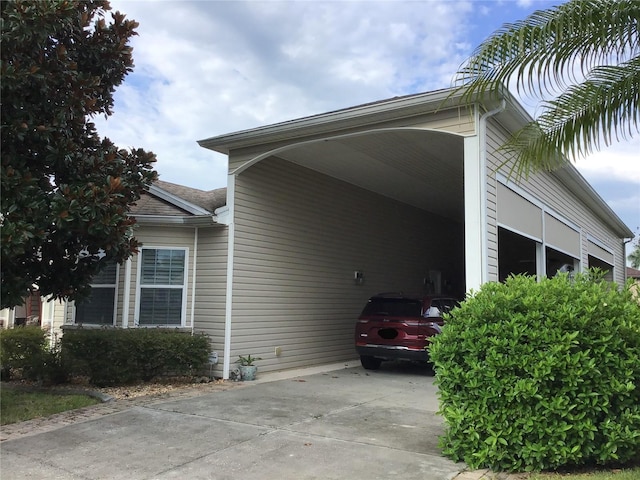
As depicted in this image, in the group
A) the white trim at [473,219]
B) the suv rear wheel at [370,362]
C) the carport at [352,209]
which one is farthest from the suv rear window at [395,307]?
the white trim at [473,219]

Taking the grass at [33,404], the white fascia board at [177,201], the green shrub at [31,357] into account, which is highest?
the white fascia board at [177,201]

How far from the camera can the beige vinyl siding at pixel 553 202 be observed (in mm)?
7840

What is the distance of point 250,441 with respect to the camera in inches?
222

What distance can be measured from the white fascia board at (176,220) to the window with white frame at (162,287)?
509mm

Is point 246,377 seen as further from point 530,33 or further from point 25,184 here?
point 530,33

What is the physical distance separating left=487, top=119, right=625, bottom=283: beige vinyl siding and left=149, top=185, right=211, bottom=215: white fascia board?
16.7ft

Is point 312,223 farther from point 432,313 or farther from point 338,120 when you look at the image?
point 338,120

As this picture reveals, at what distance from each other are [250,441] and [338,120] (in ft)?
16.9

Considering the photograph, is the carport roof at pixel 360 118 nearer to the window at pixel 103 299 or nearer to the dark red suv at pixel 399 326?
the window at pixel 103 299

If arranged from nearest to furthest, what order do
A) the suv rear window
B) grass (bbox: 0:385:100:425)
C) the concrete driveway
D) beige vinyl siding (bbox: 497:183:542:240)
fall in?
the concrete driveway < grass (bbox: 0:385:100:425) < beige vinyl siding (bbox: 497:183:542:240) < the suv rear window

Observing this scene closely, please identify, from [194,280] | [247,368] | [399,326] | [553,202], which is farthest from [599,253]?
[194,280]

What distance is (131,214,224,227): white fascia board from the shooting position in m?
9.62

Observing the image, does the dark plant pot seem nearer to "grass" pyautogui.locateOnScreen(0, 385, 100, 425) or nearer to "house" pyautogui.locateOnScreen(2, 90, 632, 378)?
"house" pyautogui.locateOnScreen(2, 90, 632, 378)

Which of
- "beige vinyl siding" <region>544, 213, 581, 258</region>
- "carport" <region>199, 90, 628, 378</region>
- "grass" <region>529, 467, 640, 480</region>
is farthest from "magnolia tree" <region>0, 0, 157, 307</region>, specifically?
"beige vinyl siding" <region>544, 213, 581, 258</region>
